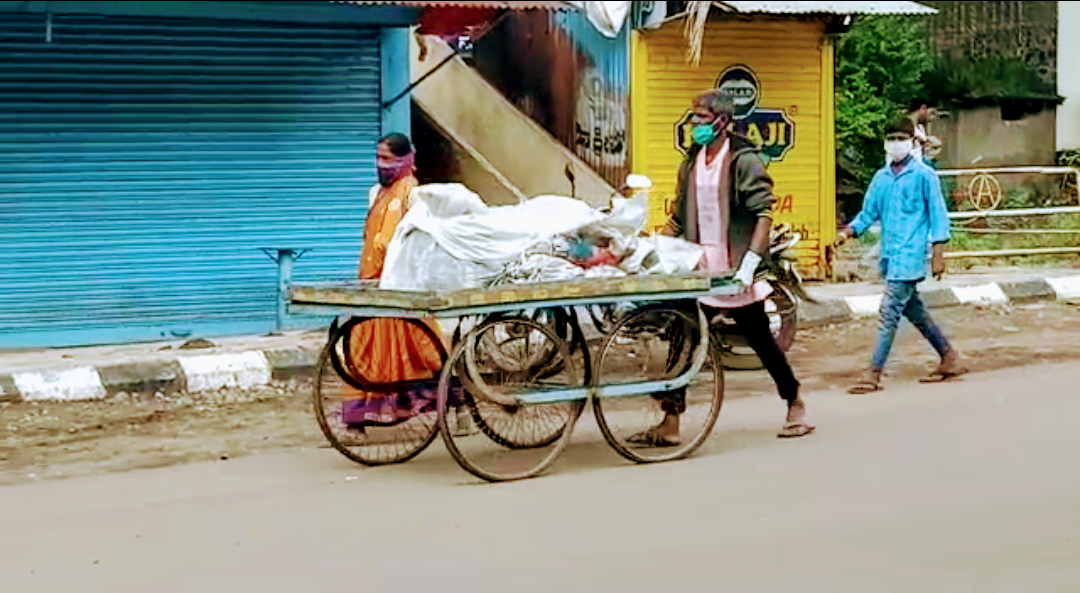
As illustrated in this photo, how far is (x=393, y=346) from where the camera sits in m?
7.90

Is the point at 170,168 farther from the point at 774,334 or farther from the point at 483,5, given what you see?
the point at 774,334

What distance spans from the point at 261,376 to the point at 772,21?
20.9 ft

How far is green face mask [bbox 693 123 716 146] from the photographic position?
784 cm

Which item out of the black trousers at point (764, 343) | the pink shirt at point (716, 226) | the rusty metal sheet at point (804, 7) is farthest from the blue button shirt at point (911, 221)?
the rusty metal sheet at point (804, 7)

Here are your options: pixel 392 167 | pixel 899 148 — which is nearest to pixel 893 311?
pixel 899 148

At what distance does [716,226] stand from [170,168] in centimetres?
533

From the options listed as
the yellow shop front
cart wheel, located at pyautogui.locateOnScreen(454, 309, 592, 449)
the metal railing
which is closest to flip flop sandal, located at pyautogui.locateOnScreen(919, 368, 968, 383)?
cart wheel, located at pyautogui.locateOnScreen(454, 309, 592, 449)

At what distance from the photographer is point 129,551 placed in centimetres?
592

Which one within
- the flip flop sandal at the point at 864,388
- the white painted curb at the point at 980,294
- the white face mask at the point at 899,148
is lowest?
the flip flop sandal at the point at 864,388

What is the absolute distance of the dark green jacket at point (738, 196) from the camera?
25.7 ft

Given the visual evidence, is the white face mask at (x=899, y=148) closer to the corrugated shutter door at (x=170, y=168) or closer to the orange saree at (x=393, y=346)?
the orange saree at (x=393, y=346)

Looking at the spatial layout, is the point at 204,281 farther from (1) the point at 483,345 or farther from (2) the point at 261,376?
(1) the point at 483,345

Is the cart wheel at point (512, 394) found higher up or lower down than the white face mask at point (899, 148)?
lower down

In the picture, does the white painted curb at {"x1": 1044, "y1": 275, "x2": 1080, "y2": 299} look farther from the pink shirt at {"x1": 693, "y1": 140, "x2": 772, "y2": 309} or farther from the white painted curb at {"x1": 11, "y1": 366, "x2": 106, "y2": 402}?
the white painted curb at {"x1": 11, "y1": 366, "x2": 106, "y2": 402}
